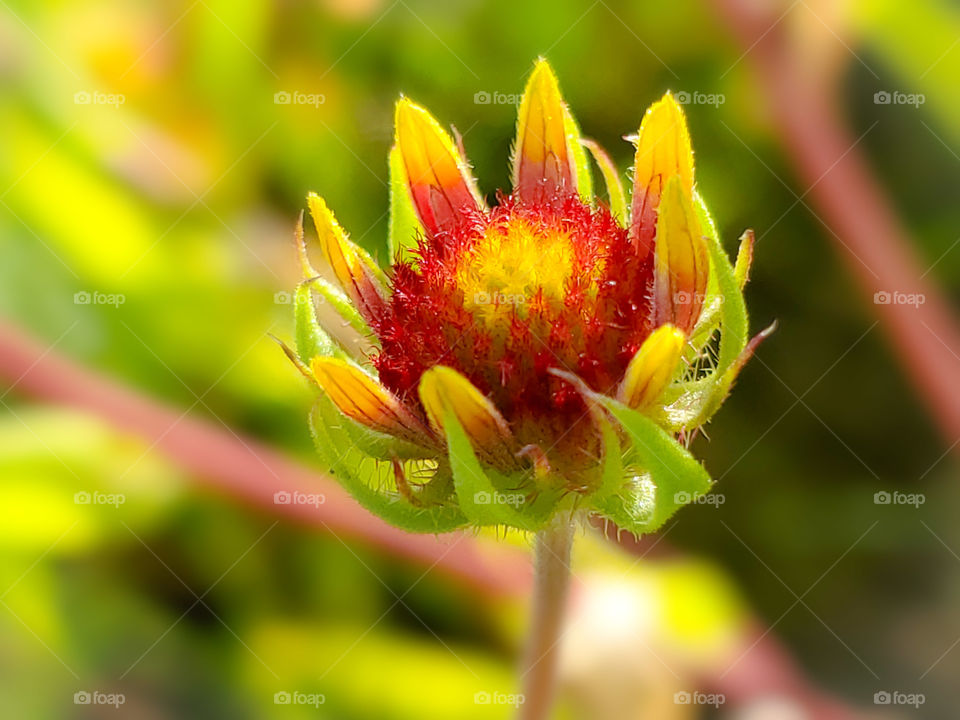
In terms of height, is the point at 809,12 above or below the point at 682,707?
above

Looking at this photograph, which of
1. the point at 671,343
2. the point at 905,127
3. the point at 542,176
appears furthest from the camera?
the point at 905,127

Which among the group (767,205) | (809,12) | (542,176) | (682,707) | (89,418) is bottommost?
(682,707)

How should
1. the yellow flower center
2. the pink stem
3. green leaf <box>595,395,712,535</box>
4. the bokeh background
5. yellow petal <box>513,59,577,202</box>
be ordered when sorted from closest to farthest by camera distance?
green leaf <box>595,395,712,535</box>
the yellow flower center
yellow petal <box>513,59,577,202</box>
the bokeh background
the pink stem

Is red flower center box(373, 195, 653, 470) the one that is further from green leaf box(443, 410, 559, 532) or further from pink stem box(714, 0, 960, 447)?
pink stem box(714, 0, 960, 447)

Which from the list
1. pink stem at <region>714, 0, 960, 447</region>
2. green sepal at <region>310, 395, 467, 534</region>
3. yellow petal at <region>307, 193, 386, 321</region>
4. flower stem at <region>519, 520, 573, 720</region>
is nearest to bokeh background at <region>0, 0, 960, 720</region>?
pink stem at <region>714, 0, 960, 447</region>

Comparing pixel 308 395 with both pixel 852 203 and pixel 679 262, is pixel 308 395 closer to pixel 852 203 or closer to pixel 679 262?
pixel 679 262

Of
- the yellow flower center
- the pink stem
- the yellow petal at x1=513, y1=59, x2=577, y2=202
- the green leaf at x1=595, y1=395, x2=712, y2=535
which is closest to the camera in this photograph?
the green leaf at x1=595, y1=395, x2=712, y2=535

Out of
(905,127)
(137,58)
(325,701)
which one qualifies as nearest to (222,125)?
(137,58)

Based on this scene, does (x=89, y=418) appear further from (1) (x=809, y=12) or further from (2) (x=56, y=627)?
(1) (x=809, y=12)

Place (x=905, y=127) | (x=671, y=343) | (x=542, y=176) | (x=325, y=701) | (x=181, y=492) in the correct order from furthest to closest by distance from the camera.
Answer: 1. (x=905, y=127)
2. (x=181, y=492)
3. (x=325, y=701)
4. (x=542, y=176)
5. (x=671, y=343)
